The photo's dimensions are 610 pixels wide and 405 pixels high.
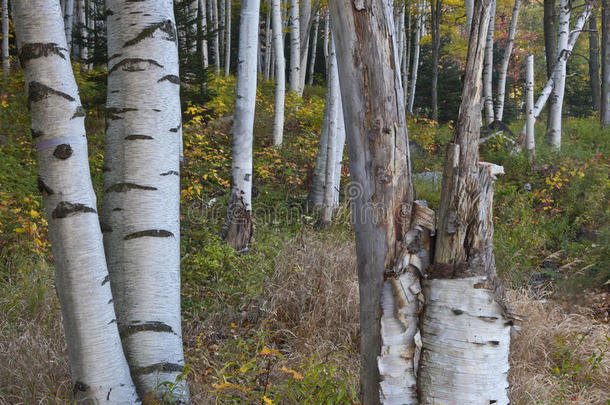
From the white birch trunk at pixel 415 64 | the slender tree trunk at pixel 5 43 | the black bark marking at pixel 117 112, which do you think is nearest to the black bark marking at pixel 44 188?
the black bark marking at pixel 117 112

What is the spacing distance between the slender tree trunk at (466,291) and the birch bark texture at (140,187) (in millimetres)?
1321

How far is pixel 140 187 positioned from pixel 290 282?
7.12 feet

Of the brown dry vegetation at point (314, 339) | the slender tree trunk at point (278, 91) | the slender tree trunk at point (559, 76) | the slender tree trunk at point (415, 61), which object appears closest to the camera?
the brown dry vegetation at point (314, 339)

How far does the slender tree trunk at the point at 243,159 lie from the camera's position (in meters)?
5.66

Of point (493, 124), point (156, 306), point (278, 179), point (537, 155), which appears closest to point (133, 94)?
point (156, 306)

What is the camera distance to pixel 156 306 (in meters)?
2.21

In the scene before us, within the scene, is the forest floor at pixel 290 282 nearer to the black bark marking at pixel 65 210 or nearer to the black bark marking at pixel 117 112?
the black bark marking at pixel 65 210

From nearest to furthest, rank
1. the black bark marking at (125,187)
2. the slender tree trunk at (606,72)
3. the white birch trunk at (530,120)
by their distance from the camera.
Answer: the black bark marking at (125,187) < the white birch trunk at (530,120) < the slender tree trunk at (606,72)

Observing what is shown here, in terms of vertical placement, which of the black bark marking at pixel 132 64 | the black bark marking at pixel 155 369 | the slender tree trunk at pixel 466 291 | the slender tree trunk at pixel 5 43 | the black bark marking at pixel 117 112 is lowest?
the black bark marking at pixel 155 369

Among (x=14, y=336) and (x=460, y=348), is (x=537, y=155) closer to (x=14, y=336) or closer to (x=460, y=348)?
(x=460, y=348)

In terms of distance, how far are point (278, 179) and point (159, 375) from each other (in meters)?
6.64

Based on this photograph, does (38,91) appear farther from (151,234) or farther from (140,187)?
(151,234)

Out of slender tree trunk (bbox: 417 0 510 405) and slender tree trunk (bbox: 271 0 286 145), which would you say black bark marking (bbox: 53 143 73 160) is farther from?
slender tree trunk (bbox: 271 0 286 145)

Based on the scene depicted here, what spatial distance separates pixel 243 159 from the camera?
5668 mm
